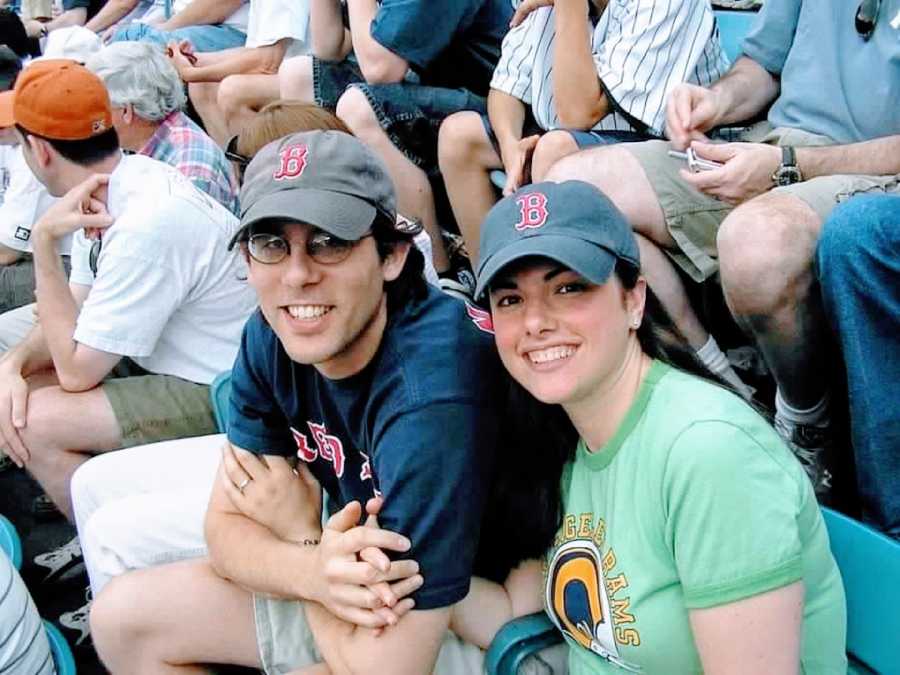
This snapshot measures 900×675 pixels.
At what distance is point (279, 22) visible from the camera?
3.96 m

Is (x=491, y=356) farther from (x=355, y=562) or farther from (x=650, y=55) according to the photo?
(x=650, y=55)

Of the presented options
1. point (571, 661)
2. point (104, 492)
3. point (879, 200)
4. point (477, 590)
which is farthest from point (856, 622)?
point (104, 492)

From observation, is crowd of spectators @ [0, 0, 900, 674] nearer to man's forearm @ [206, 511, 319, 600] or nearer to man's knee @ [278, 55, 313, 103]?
man's forearm @ [206, 511, 319, 600]

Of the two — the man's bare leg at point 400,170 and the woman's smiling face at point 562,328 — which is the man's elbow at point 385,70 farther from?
the woman's smiling face at point 562,328

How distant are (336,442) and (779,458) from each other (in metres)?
0.69

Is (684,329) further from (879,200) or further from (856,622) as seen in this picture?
(856,622)

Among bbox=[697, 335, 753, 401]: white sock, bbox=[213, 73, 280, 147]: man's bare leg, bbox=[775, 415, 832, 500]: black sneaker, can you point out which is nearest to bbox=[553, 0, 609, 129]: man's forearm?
bbox=[697, 335, 753, 401]: white sock

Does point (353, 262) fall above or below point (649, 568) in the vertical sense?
above

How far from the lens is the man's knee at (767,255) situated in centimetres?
171

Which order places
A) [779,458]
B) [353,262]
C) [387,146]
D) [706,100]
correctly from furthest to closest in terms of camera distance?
[387,146], [706,100], [353,262], [779,458]

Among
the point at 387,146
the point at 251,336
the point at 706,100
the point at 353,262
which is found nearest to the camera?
the point at 353,262

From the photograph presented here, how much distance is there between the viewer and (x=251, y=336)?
1697 mm

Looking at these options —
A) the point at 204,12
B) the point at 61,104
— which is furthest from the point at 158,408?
the point at 204,12

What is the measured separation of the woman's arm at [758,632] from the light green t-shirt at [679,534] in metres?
0.01
